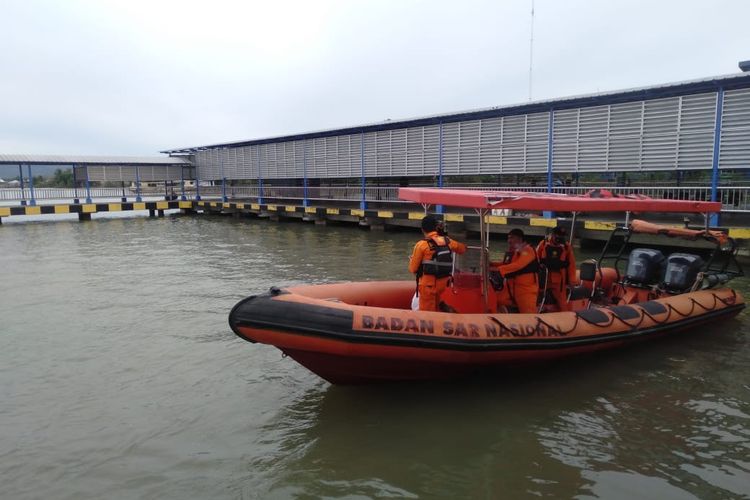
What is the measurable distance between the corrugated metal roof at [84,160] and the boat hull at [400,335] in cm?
2869

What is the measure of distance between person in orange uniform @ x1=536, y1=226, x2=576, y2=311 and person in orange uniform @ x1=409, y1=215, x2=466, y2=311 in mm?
1565

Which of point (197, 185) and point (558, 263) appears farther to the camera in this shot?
point (197, 185)

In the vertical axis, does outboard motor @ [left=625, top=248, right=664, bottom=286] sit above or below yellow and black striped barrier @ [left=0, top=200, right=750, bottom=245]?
below

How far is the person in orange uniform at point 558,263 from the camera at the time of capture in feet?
21.1

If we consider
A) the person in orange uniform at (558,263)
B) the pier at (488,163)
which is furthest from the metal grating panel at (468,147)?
the person in orange uniform at (558,263)

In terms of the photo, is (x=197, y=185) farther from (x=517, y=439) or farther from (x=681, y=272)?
(x=517, y=439)

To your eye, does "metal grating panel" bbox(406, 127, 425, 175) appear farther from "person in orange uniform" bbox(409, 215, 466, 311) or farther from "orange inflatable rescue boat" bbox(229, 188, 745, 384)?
"person in orange uniform" bbox(409, 215, 466, 311)

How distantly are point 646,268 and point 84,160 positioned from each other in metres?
30.3

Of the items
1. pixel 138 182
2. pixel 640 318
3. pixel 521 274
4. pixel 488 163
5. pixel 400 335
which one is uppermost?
pixel 488 163

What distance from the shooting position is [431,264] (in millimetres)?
5445

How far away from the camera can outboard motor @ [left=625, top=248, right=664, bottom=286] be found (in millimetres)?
7719

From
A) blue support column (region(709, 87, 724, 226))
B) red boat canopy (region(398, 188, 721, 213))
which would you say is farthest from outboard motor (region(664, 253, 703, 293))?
blue support column (region(709, 87, 724, 226))

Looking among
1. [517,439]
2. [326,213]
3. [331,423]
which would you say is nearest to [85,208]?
[326,213]

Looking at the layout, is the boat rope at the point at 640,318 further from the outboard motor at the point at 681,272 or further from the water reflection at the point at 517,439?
the water reflection at the point at 517,439
